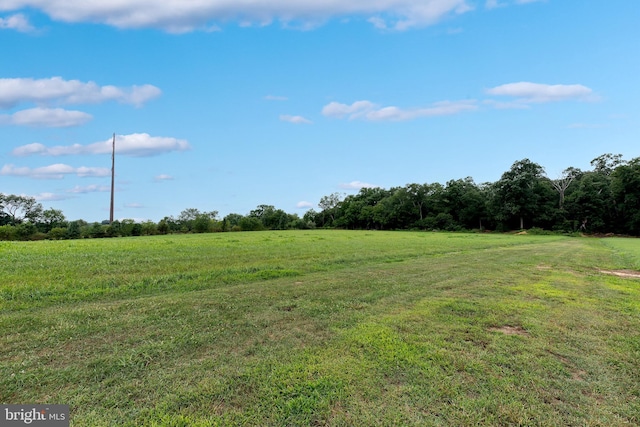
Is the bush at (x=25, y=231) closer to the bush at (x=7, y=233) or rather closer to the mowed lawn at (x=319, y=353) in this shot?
the bush at (x=7, y=233)

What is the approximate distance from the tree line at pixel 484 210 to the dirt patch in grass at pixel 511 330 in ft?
206

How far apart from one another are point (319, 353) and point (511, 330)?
330 centimetres

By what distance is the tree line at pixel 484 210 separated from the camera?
180ft

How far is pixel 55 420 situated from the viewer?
285 cm

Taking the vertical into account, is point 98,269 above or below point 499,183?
below

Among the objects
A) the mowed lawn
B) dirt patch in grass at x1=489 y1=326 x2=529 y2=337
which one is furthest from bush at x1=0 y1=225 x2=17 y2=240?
dirt patch in grass at x1=489 y1=326 x2=529 y2=337

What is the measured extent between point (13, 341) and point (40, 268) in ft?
22.5

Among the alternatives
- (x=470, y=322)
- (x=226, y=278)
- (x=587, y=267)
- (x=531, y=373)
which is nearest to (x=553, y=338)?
(x=470, y=322)

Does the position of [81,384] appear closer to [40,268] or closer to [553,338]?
[553,338]

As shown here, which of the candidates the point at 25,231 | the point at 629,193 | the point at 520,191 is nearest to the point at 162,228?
the point at 25,231

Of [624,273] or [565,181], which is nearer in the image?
[624,273]

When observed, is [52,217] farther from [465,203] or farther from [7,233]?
[465,203]

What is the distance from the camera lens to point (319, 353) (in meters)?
4.06

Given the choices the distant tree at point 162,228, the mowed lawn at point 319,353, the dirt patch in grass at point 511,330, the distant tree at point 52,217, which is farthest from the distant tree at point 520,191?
the distant tree at point 52,217
